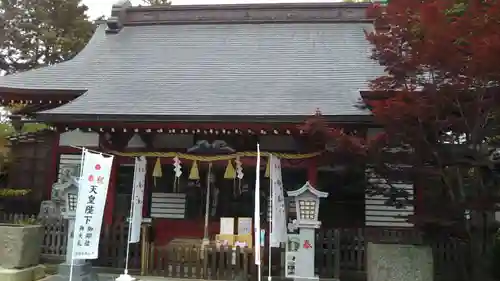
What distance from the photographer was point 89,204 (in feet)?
23.1

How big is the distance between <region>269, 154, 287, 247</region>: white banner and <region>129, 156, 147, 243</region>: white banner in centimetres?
259

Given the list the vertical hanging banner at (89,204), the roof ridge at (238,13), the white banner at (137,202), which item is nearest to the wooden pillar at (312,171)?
the white banner at (137,202)

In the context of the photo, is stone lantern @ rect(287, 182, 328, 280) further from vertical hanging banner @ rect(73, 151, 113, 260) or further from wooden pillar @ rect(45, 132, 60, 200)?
wooden pillar @ rect(45, 132, 60, 200)

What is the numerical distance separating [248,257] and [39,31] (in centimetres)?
1829

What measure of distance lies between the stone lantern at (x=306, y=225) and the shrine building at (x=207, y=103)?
2.63ft

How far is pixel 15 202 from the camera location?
471 inches

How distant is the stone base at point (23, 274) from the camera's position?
7234mm

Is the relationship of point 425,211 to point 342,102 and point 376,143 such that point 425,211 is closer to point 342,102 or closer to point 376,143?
point 376,143

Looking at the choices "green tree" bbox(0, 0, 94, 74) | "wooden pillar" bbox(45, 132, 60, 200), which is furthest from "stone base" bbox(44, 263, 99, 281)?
"green tree" bbox(0, 0, 94, 74)

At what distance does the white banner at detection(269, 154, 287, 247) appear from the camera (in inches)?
299

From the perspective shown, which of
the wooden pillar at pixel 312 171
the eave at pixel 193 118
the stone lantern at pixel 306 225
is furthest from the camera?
the wooden pillar at pixel 312 171

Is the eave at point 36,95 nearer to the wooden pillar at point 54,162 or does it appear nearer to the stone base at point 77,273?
the wooden pillar at point 54,162

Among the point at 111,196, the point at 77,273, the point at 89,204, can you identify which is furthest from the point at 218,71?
the point at 77,273

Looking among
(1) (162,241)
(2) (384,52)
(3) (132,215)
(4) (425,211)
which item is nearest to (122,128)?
(3) (132,215)
